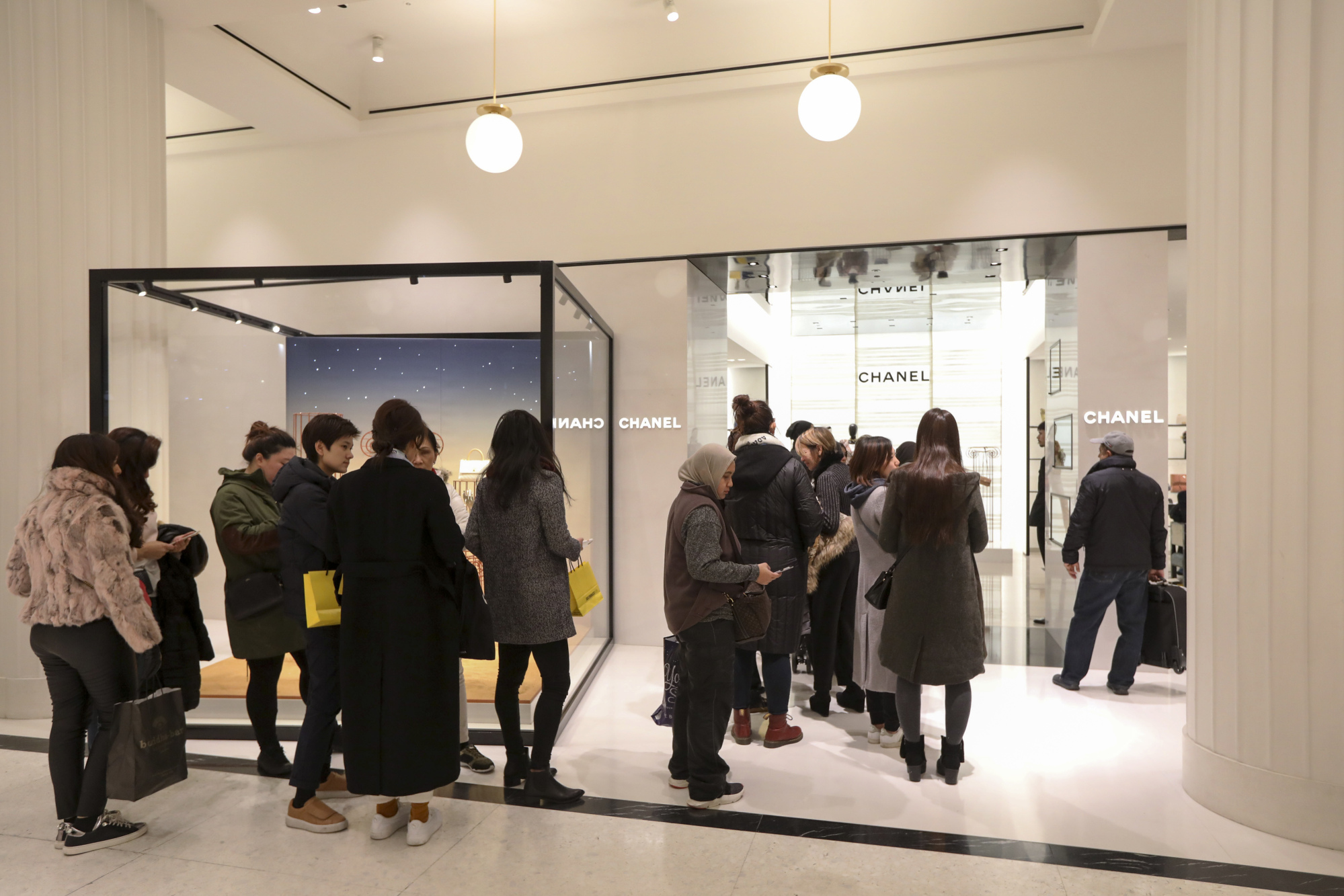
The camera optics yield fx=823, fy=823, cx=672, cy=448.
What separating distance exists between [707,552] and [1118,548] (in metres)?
3.03

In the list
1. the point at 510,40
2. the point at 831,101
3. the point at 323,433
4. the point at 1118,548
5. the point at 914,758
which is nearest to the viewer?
the point at 323,433

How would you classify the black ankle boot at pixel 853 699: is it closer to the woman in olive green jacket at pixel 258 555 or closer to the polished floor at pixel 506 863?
the polished floor at pixel 506 863

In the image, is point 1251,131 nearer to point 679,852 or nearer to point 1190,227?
point 1190,227

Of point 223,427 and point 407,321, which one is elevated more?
point 407,321

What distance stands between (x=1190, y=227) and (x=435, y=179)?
17.5 ft

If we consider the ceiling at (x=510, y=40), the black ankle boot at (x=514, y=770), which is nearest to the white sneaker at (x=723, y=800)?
the black ankle boot at (x=514, y=770)

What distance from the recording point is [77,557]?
2.82 m

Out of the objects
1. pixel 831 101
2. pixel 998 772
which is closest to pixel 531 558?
pixel 998 772

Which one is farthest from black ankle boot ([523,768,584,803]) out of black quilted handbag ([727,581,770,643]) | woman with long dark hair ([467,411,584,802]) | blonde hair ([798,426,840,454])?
blonde hair ([798,426,840,454])

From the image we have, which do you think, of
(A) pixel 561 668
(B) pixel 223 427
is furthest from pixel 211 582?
(A) pixel 561 668

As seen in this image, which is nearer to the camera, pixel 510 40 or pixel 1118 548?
pixel 1118 548

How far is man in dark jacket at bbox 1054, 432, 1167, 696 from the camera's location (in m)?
4.85

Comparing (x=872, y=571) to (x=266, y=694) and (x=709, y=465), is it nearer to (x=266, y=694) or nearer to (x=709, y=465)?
(x=709, y=465)

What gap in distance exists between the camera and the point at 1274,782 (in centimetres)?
313
